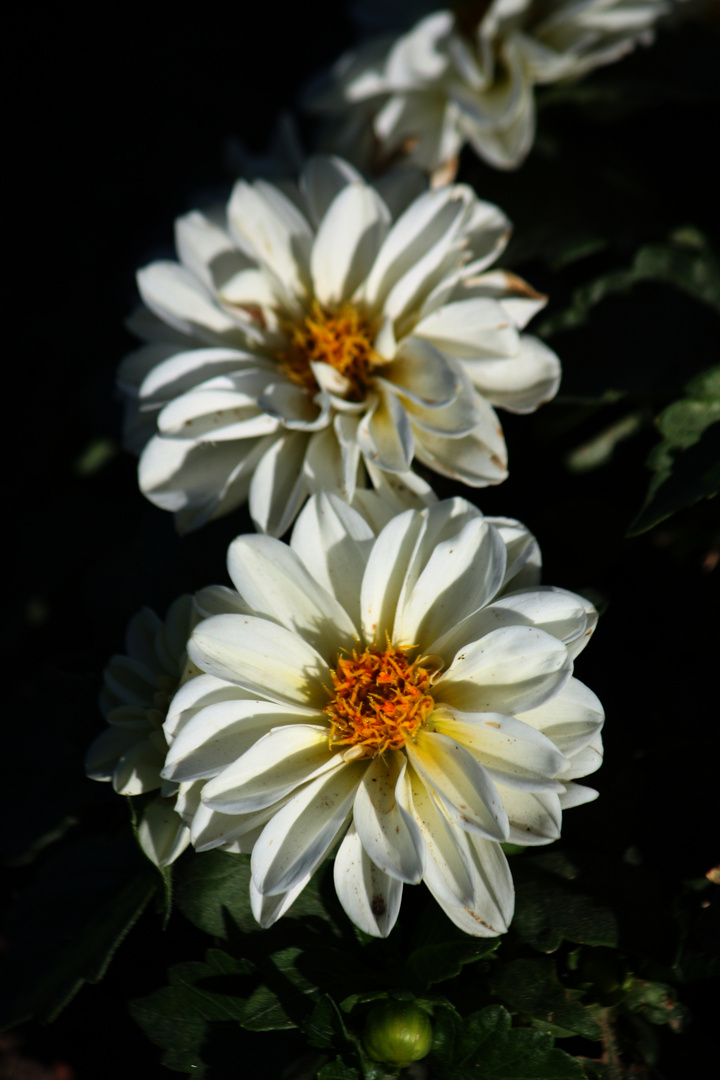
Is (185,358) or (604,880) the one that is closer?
(604,880)

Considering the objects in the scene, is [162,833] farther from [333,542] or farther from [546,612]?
[546,612]

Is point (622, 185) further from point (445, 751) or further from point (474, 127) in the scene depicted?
point (445, 751)

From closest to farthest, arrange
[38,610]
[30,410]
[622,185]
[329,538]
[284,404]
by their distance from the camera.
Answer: [329,538], [284,404], [622,185], [38,610], [30,410]

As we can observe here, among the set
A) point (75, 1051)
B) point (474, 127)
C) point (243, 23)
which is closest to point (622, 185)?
point (474, 127)

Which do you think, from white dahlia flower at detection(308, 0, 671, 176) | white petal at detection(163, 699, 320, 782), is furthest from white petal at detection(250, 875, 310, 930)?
white dahlia flower at detection(308, 0, 671, 176)

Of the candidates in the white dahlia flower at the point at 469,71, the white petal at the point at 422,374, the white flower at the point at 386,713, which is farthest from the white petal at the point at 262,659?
the white dahlia flower at the point at 469,71

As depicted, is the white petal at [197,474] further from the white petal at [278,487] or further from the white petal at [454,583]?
the white petal at [454,583]

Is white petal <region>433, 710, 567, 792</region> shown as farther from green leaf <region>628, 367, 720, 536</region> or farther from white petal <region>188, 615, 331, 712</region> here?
green leaf <region>628, 367, 720, 536</region>
